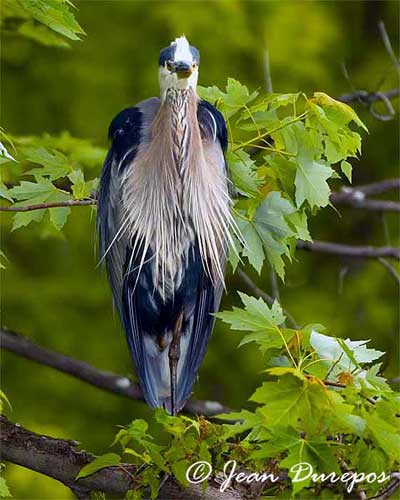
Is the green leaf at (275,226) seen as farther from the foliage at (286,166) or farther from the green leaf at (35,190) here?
the green leaf at (35,190)

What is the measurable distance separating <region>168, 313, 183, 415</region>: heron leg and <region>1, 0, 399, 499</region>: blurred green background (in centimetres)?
157

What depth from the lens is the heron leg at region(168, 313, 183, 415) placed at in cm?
279

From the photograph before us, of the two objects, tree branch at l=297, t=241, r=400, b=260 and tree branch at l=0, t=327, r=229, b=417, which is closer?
tree branch at l=0, t=327, r=229, b=417

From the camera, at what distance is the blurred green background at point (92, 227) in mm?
4523

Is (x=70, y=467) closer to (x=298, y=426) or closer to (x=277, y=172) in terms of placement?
(x=298, y=426)

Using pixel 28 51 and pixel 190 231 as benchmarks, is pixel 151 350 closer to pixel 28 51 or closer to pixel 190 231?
pixel 190 231

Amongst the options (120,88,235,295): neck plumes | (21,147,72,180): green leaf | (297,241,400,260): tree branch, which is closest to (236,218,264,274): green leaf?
(120,88,235,295): neck plumes

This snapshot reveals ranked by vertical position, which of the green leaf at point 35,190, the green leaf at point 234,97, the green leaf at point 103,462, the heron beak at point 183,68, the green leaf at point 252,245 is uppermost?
the heron beak at point 183,68

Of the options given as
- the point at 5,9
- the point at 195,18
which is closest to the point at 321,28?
the point at 195,18

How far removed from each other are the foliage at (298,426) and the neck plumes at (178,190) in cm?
64

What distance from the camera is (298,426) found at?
1.83 metres

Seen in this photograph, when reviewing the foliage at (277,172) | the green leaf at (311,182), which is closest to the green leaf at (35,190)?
the foliage at (277,172)

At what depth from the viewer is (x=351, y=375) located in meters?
1.95

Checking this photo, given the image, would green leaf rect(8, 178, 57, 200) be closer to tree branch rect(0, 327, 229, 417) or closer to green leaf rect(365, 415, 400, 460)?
green leaf rect(365, 415, 400, 460)
